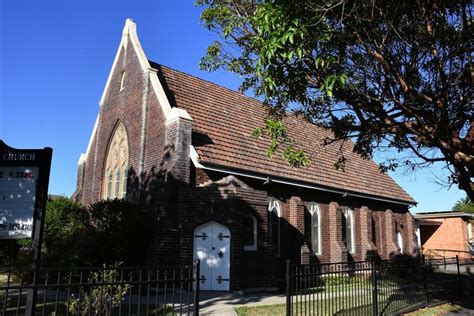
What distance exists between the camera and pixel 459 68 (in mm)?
9273

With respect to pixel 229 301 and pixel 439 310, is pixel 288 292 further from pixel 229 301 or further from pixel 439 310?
pixel 439 310

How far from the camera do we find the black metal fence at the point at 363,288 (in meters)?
8.69

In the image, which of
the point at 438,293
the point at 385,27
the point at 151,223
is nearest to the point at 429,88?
the point at 385,27

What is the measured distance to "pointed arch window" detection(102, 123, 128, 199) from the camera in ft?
61.1

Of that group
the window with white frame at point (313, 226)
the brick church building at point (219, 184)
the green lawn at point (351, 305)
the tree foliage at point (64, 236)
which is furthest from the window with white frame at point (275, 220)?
the tree foliage at point (64, 236)

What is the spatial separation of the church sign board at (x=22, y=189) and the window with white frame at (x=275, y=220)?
11.7m

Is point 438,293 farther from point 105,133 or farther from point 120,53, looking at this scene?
point 120,53

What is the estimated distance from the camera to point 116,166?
1945 centimetres

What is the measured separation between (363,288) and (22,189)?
302 inches

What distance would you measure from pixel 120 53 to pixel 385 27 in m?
15.1

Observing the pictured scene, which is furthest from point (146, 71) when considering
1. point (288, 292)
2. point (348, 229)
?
point (348, 229)

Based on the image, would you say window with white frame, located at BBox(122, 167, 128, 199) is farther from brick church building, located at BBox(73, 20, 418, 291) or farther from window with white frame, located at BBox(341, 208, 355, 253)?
window with white frame, located at BBox(341, 208, 355, 253)

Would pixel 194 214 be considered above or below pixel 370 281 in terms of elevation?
above

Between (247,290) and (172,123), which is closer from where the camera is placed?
(247,290)
